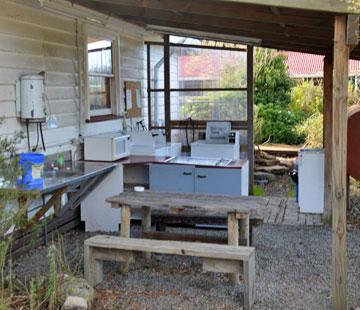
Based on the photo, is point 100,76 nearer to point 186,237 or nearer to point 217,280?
point 186,237

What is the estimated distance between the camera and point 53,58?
18.2 ft

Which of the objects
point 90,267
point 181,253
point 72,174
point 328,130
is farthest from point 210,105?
point 181,253

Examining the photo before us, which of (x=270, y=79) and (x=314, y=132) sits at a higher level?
(x=270, y=79)

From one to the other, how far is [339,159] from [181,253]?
1311 mm

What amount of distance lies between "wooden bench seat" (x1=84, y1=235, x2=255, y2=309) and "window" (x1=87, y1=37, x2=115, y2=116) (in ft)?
8.66

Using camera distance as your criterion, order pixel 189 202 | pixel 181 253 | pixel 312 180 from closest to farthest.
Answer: pixel 181 253, pixel 189 202, pixel 312 180

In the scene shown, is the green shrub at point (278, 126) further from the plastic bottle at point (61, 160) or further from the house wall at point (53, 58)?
the plastic bottle at point (61, 160)

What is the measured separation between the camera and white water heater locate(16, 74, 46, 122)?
4875 mm

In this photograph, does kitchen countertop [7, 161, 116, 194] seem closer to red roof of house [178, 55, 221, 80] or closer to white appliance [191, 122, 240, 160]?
white appliance [191, 122, 240, 160]

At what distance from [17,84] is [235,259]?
2566 millimetres

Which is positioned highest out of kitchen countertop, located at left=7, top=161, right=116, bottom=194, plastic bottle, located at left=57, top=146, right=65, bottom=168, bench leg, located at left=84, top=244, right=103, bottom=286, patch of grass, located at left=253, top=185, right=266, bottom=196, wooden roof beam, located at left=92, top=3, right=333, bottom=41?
wooden roof beam, located at left=92, top=3, right=333, bottom=41

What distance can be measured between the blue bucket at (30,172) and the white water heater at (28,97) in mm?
625

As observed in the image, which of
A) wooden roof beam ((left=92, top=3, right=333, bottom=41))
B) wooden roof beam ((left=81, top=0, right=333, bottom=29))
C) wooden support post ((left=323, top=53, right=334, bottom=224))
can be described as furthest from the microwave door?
wooden support post ((left=323, top=53, right=334, bottom=224))

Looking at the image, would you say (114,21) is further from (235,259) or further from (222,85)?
(235,259)
